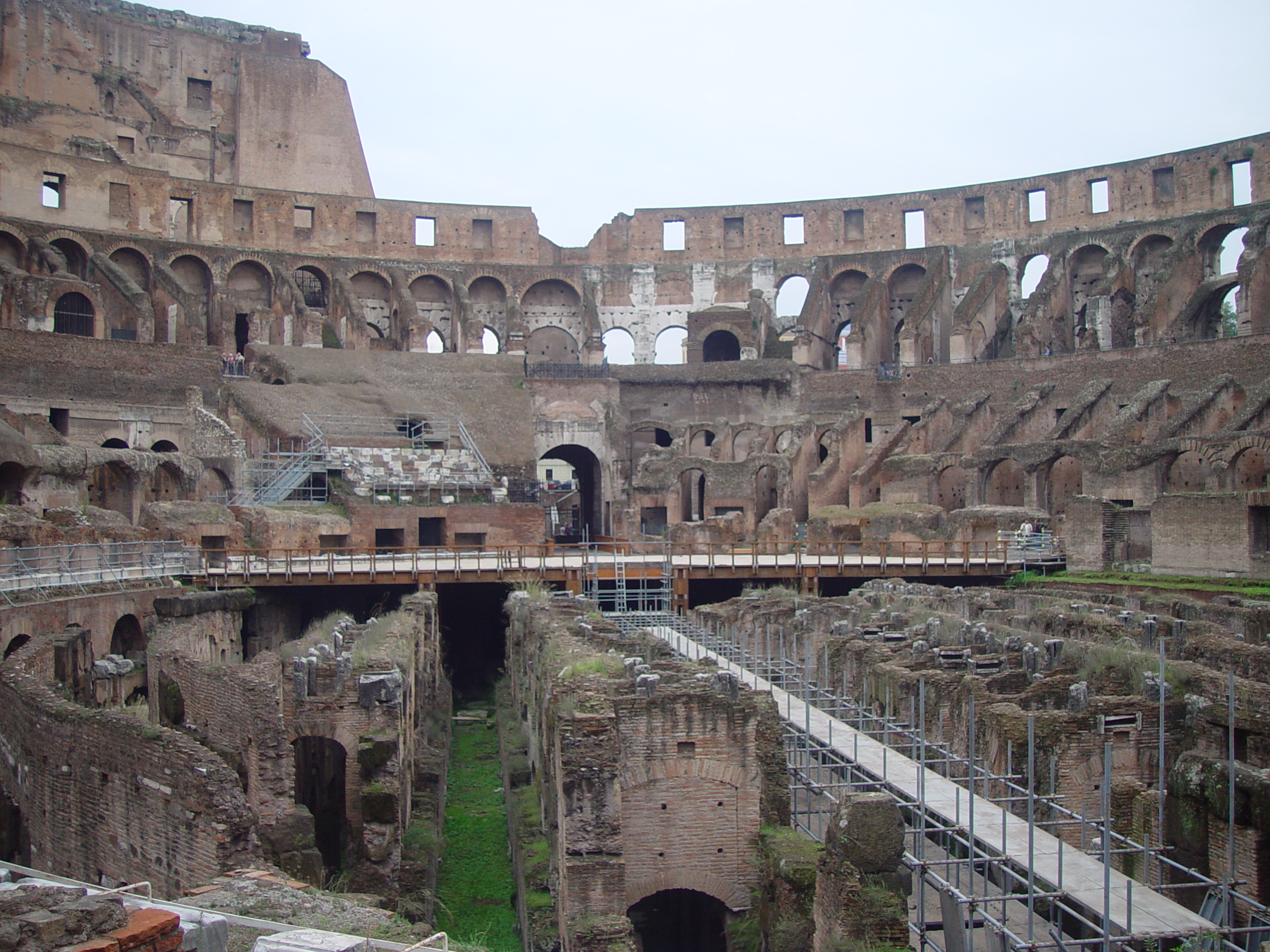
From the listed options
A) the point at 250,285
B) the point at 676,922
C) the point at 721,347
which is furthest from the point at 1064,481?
the point at 250,285

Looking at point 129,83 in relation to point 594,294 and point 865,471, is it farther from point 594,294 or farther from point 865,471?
point 865,471

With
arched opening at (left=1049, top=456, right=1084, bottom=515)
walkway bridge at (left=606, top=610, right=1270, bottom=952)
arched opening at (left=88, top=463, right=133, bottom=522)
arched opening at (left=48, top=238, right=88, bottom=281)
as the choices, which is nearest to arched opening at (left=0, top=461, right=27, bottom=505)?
arched opening at (left=88, top=463, right=133, bottom=522)

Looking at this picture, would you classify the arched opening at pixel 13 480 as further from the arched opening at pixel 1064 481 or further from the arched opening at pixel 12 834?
the arched opening at pixel 1064 481

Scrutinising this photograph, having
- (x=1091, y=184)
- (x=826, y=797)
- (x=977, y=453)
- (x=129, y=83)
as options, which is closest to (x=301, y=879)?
(x=826, y=797)

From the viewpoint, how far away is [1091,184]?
47906 mm

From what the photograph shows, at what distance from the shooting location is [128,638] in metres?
22.7

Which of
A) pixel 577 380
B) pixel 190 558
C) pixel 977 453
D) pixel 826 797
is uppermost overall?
pixel 577 380

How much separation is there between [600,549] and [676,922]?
Answer: 92.9ft

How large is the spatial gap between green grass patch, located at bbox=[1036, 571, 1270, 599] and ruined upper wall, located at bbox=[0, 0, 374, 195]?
128 feet

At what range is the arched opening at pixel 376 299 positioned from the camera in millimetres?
49875

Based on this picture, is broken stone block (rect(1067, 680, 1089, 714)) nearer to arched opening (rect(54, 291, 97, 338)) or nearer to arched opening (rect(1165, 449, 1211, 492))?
arched opening (rect(1165, 449, 1211, 492))

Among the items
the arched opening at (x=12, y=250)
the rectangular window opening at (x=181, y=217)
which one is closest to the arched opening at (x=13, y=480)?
the arched opening at (x=12, y=250)

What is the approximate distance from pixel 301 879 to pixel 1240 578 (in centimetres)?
2118

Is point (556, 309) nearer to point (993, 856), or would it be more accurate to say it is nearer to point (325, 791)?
point (325, 791)
